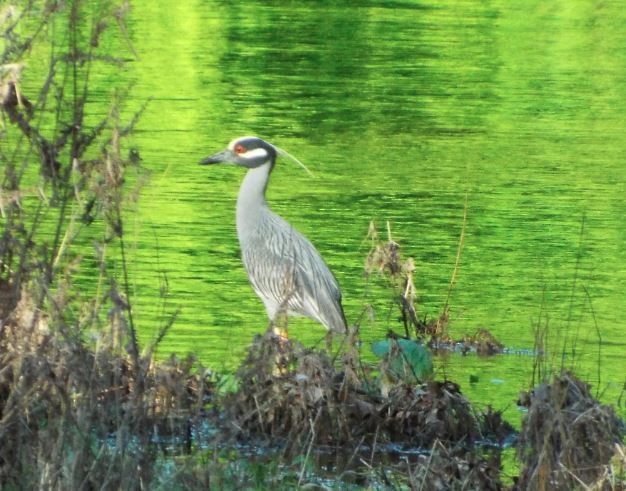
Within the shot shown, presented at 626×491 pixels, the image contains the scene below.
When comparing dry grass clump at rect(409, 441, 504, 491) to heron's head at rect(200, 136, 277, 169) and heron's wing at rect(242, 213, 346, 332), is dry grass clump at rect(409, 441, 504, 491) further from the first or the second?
heron's head at rect(200, 136, 277, 169)

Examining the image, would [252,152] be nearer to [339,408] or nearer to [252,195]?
[252,195]

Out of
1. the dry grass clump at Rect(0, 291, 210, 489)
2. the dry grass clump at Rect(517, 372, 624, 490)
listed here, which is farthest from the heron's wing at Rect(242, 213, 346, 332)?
the dry grass clump at Rect(0, 291, 210, 489)

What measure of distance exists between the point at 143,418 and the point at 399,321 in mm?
4657

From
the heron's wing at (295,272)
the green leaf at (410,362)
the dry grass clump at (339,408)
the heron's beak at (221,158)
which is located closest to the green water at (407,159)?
the heron's wing at (295,272)

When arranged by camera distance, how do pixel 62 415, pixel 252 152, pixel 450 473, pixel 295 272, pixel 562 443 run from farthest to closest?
pixel 252 152 < pixel 295 272 < pixel 450 473 < pixel 562 443 < pixel 62 415

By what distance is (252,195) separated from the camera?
10.3 meters

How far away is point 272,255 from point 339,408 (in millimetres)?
2381

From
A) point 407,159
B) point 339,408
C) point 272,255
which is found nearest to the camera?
point 339,408

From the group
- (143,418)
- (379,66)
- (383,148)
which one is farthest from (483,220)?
(379,66)

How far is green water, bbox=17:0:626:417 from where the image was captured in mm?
10453

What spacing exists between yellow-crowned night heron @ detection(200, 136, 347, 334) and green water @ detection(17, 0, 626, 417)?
269 mm

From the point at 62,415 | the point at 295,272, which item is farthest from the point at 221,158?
the point at 62,415

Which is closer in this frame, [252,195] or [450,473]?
[450,473]

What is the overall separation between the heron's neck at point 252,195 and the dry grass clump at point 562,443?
3961 millimetres
